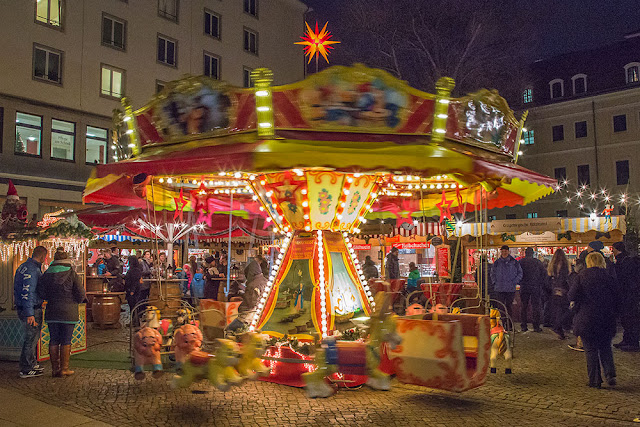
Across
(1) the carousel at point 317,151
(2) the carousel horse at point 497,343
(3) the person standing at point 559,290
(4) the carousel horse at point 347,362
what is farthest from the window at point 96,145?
(4) the carousel horse at point 347,362

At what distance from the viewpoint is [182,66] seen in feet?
89.5

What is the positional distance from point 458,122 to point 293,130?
2.05 metres

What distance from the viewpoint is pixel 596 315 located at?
6.81 meters

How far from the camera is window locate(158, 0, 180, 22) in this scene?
26.5 m

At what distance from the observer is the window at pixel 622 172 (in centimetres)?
3309

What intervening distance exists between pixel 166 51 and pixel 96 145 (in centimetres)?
602

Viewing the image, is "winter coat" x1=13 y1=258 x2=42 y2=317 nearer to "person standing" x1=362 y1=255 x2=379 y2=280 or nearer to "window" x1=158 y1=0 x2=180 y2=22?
"person standing" x1=362 y1=255 x2=379 y2=280

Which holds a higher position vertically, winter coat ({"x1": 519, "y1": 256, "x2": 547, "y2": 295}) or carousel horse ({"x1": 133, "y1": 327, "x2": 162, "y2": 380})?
winter coat ({"x1": 519, "y1": 256, "x2": 547, "y2": 295})

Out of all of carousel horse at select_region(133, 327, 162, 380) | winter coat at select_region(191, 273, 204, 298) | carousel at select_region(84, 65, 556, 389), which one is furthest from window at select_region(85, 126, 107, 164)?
carousel horse at select_region(133, 327, 162, 380)

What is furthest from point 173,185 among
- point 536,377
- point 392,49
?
point 392,49

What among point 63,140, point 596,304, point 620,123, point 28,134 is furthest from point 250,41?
point 596,304

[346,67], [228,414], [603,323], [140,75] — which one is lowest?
[228,414]

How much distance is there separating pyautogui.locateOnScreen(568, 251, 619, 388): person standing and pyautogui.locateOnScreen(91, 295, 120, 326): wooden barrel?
948 centimetres

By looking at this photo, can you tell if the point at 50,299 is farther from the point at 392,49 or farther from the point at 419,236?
the point at 392,49
